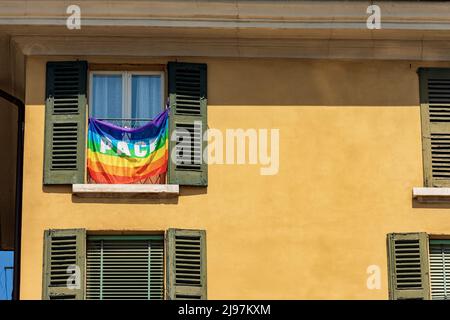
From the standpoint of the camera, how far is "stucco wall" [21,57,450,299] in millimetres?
25609

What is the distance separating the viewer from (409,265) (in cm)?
2567

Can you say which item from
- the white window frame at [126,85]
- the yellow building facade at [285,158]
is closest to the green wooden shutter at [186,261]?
the yellow building facade at [285,158]

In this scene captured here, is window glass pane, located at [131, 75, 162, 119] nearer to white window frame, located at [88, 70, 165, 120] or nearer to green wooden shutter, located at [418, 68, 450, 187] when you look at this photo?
white window frame, located at [88, 70, 165, 120]

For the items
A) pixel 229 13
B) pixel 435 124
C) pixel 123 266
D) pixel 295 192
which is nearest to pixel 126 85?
pixel 229 13

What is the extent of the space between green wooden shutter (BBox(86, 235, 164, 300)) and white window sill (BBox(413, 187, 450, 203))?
11.9 feet

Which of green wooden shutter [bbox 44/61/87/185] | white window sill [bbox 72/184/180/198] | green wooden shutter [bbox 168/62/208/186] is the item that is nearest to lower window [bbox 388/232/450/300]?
green wooden shutter [bbox 168/62/208/186]

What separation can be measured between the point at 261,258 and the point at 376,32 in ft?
11.8

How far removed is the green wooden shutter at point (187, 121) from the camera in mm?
25859

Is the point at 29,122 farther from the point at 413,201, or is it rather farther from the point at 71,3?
the point at 413,201

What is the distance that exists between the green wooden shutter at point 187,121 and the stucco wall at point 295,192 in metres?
0.15

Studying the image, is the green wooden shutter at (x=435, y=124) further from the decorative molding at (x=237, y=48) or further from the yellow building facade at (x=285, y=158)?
the decorative molding at (x=237, y=48)

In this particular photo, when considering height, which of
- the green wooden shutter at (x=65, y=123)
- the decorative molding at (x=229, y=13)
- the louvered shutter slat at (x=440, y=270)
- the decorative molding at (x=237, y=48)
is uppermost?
the decorative molding at (x=229, y=13)

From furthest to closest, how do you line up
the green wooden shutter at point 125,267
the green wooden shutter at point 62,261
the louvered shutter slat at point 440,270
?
the louvered shutter slat at point 440,270
the green wooden shutter at point 125,267
the green wooden shutter at point 62,261
